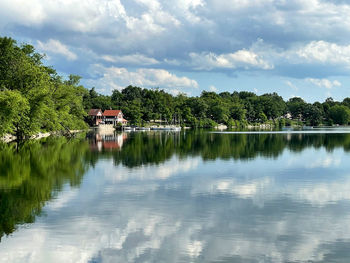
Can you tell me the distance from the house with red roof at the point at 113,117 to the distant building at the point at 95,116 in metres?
1.68

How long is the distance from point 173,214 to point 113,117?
4372 inches

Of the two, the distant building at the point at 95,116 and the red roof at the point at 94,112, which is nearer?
the distant building at the point at 95,116

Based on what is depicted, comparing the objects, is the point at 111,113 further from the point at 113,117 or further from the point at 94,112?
the point at 94,112

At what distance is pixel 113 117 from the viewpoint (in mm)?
123688

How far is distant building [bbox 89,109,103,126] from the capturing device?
12238 cm

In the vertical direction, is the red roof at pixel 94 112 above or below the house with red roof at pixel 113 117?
above

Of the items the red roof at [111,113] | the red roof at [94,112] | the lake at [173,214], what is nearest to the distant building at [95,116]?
the red roof at [94,112]

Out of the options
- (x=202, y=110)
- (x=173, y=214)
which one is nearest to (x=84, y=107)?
(x=202, y=110)

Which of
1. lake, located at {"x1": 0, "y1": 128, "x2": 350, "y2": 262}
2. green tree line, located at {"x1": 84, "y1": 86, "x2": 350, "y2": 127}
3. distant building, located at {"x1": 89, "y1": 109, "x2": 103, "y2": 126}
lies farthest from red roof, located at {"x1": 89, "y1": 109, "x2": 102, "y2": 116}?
lake, located at {"x1": 0, "y1": 128, "x2": 350, "y2": 262}

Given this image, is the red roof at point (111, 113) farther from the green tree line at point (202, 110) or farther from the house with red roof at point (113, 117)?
the green tree line at point (202, 110)

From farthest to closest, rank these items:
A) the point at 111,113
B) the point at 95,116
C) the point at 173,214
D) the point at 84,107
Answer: the point at 111,113 < the point at 95,116 < the point at 84,107 < the point at 173,214

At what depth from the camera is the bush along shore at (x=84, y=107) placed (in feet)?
164

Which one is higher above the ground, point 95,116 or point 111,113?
point 111,113

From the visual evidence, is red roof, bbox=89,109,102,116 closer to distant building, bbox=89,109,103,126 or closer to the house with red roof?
distant building, bbox=89,109,103,126
